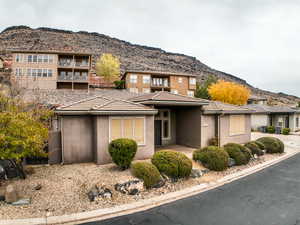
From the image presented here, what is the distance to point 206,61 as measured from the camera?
452 ft

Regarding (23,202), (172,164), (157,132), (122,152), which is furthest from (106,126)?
(157,132)

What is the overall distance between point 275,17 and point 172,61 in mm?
94620

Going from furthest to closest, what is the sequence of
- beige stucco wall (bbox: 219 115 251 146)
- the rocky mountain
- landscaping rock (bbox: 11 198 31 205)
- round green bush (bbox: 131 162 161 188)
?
the rocky mountain, beige stucco wall (bbox: 219 115 251 146), round green bush (bbox: 131 162 161 188), landscaping rock (bbox: 11 198 31 205)

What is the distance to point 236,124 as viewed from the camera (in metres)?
14.6

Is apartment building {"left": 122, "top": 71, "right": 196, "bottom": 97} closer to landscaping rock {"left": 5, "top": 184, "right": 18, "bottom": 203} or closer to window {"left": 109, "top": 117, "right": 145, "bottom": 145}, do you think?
window {"left": 109, "top": 117, "right": 145, "bottom": 145}

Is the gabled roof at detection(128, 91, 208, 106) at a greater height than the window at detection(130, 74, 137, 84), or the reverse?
the window at detection(130, 74, 137, 84)

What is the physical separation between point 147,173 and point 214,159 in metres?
4.12

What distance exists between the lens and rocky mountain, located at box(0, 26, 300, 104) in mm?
83938

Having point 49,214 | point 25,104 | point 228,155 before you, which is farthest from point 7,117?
point 228,155

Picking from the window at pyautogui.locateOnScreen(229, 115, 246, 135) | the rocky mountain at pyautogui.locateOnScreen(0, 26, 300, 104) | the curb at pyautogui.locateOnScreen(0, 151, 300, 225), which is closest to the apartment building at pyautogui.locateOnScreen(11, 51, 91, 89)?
the window at pyautogui.locateOnScreen(229, 115, 246, 135)

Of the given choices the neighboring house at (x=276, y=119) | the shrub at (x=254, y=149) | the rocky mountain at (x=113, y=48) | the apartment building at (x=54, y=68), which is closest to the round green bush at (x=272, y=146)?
the shrub at (x=254, y=149)

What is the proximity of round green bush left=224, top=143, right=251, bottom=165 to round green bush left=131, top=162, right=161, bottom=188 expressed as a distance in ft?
17.9

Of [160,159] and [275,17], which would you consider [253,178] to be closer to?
[160,159]

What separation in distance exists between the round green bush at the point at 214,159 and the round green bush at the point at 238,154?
1181 millimetres
